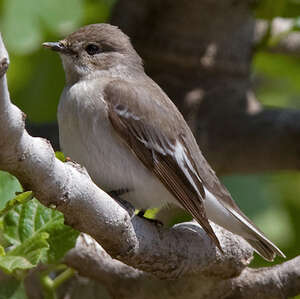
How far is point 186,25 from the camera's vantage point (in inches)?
230

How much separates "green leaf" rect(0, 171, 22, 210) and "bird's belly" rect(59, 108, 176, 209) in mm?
826

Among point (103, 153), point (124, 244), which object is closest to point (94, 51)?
point (103, 153)

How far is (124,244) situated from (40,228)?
360 mm

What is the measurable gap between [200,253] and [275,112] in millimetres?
2081

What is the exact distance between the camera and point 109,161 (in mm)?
3949

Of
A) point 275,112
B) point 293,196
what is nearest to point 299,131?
point 275,112

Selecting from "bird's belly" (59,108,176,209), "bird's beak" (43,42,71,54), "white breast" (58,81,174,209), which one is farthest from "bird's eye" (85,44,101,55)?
"bird's belly" (59,108,176,209)

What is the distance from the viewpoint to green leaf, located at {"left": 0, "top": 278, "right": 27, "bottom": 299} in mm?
3201

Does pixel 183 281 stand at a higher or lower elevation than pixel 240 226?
lower

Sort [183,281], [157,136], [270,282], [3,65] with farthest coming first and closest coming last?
[157,136], [183,281], [270,282], [3,65]

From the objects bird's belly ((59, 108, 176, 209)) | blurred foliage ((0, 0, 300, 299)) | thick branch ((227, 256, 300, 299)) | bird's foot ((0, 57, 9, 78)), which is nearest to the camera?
bird's foot ((0, 57, 9, 78))

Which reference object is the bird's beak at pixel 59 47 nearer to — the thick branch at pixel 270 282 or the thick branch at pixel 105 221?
the thick branch at pixel 105 221

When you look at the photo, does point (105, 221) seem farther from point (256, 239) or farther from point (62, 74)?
point (62, 74)

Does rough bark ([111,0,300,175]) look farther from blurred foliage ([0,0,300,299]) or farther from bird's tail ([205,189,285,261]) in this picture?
bird's tail ([205,189,285,261])
